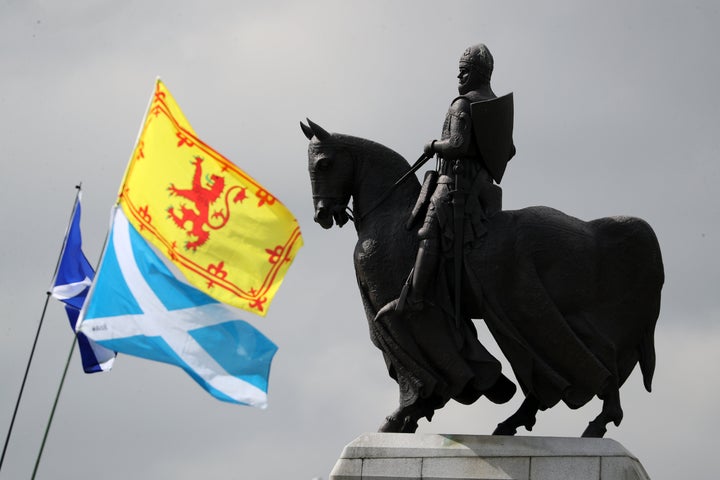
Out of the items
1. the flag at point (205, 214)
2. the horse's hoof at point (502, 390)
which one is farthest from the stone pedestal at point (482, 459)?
the flag at point (205, 214)

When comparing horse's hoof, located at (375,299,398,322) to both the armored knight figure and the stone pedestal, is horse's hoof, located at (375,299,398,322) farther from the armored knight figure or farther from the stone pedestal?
the stone pedestal

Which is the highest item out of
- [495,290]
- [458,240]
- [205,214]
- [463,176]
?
[463,176]

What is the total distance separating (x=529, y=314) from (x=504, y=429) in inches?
57.1

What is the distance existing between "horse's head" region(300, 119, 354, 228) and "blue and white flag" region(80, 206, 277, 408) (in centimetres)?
260

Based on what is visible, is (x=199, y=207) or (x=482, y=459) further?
(x=482, y=459)

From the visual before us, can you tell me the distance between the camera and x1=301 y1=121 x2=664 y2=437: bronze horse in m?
23.5

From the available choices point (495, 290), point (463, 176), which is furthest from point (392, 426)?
point (463, 176)

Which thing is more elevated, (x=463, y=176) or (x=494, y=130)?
(x=494, y=130)

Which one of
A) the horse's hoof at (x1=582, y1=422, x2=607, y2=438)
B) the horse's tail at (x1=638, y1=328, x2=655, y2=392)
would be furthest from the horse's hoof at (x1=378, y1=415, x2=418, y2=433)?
the horse's tail at (x1=638, y1=328, x2=655, y2=392)

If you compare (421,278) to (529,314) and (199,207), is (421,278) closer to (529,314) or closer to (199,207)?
(529,314)

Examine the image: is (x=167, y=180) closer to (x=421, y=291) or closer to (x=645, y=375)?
(x=421, y=291)

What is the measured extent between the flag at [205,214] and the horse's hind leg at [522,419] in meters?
3.27

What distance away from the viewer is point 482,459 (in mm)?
23203

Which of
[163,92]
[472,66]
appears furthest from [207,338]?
[472,66]
